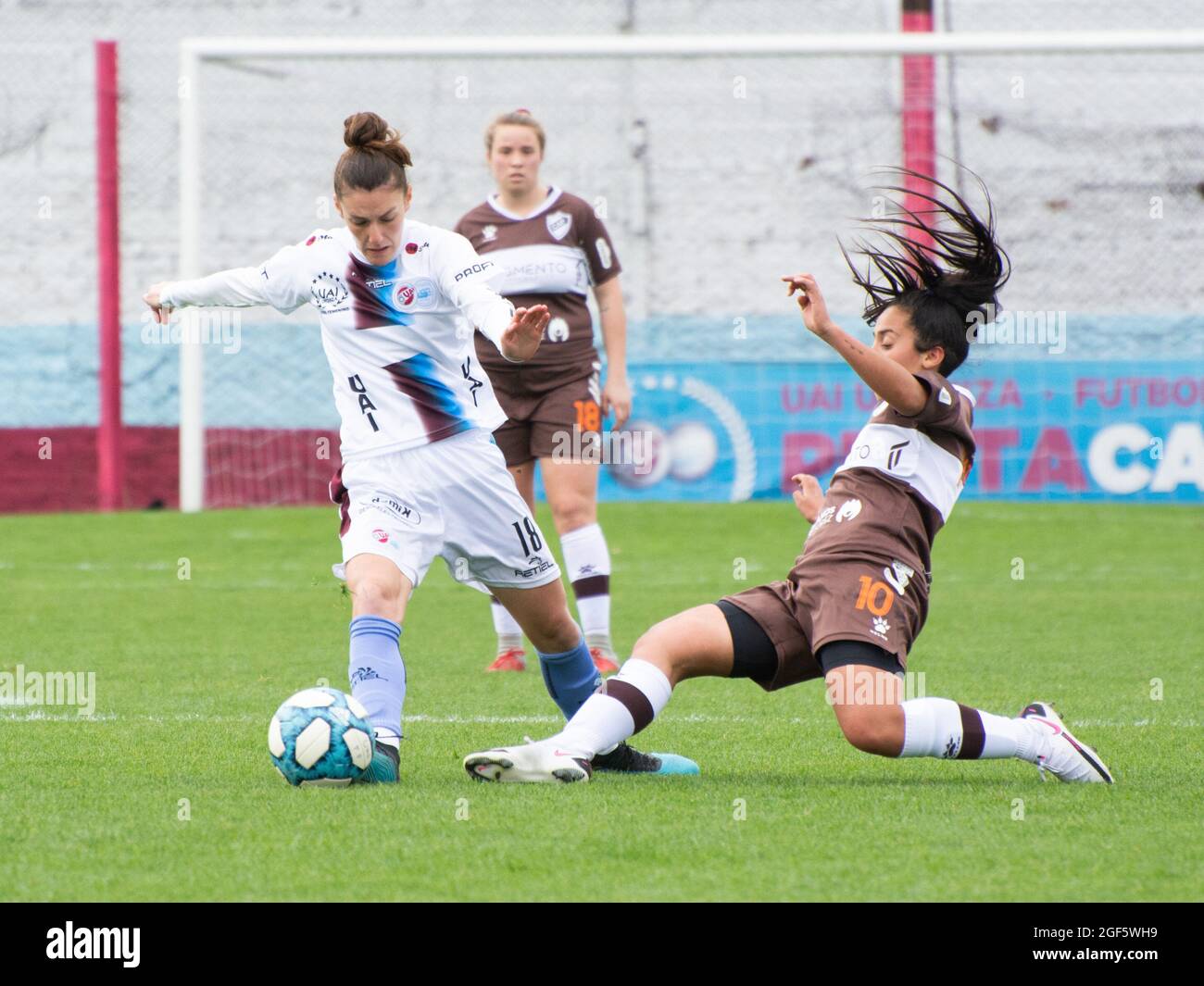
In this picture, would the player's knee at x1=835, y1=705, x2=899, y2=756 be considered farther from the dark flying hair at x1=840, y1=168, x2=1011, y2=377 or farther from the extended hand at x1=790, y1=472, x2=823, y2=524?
the dark flying hair at x1=840, y1=168, x2=1011, y2=377

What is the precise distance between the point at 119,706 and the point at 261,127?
12194mm

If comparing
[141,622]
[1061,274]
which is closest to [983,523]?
[1061,274]

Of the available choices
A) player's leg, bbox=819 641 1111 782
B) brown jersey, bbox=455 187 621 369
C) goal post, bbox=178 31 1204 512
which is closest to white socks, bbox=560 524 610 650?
brown jersey, bbox=455 187 621 369

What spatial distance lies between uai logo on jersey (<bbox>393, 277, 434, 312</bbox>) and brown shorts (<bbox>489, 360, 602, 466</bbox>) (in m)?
2.37

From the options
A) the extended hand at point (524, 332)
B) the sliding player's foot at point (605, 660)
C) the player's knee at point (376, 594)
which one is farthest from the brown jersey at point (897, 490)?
the sliding player's foot at point (605, 660)

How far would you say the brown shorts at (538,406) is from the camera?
693 cm

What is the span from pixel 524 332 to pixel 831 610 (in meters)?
1.02

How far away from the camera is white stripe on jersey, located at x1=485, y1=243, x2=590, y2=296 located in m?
7.06

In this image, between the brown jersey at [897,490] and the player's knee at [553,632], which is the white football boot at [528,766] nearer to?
the player's knee at [553,632]

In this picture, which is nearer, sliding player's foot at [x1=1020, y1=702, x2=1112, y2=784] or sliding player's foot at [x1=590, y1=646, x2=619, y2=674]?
sliding player's foot at [x1=1020, y1=702, x2=1112, y2=784]

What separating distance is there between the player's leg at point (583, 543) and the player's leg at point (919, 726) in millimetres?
2688

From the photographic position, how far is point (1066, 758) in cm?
428

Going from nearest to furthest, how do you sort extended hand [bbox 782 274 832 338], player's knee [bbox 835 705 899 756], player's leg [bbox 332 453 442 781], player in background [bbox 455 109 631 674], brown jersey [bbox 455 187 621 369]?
extended hand [bbox 782 274 832 338]
player's knee [bbox 835 705 899 756]
player's leg [bbox 332 453 442 781]
player in background [bbox 455 109 631 674]
brown jersey [bbox 455 187 621 369]

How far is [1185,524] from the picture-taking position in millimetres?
12516
